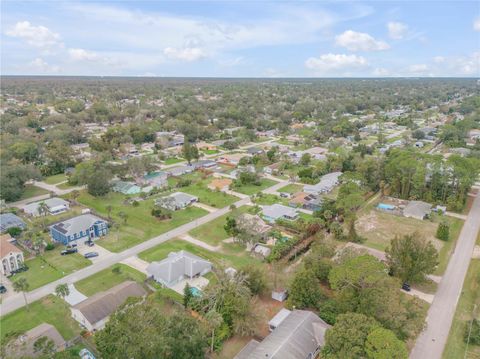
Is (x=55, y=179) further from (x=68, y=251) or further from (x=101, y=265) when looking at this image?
(x=101, y=265)

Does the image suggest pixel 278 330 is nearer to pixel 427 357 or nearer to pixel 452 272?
pixel 427 357

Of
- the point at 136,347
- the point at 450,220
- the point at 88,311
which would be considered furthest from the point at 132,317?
the point at 450,220

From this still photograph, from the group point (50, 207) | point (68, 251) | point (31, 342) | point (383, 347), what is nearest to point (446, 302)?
point (383, 347)

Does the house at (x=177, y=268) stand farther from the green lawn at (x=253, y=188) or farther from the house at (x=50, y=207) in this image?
the green lawn at (x=253, y=188)

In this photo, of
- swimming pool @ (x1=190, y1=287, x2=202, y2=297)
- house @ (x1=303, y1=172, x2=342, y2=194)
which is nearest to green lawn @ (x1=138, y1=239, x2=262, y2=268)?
swimming pool @ (x1=190, y1=287, x2=202, y2=297)

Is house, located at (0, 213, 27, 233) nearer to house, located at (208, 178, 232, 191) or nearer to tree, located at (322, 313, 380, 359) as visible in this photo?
house, located at (208, 178, 232, 191)
